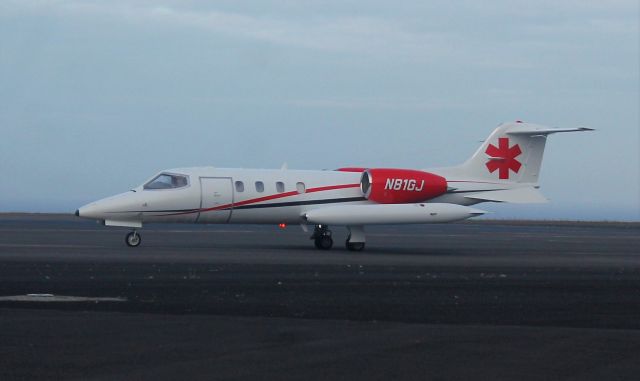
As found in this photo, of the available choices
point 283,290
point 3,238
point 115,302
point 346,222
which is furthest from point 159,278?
point 3,238

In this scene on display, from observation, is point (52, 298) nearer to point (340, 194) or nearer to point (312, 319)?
point (312, 319)

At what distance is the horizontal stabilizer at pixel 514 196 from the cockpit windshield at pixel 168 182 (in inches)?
409

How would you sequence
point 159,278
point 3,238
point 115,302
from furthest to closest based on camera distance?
point 3,238
point 159,278
point 115,302

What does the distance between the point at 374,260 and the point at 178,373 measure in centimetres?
1959

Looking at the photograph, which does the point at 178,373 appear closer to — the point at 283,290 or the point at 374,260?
the point at 283,290

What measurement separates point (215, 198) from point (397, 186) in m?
6.55

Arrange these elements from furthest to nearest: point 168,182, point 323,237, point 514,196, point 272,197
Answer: point 514,196 < point 323,237 < point 272,197 < point 168,182

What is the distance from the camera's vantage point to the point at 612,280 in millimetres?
22891

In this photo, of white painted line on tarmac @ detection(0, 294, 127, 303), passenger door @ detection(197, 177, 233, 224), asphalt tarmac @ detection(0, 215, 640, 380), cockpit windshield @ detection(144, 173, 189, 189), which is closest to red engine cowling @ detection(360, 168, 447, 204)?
passenger door @ detection(197, 177, 233, 224)

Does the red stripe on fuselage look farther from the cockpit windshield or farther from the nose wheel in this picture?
the nose wheel

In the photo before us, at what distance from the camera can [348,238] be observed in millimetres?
35469

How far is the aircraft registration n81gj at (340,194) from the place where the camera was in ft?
113

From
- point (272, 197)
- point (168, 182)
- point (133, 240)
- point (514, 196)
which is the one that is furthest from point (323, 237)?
point (514, 196)

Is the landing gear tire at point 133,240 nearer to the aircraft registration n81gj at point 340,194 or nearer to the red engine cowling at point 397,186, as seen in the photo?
the aircraft registration n81gj at point 340,194
